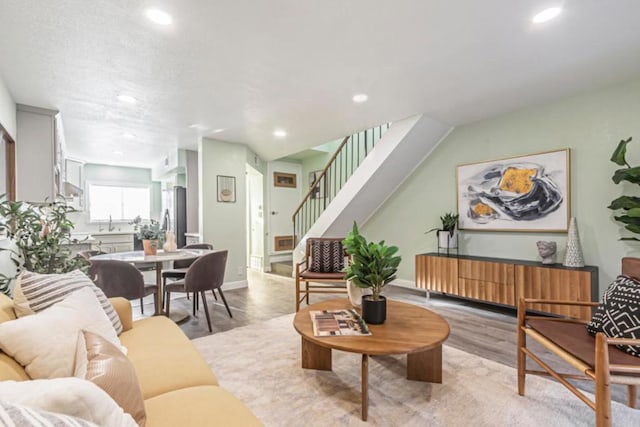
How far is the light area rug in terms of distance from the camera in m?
1.67

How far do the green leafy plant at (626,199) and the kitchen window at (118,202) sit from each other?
861cm

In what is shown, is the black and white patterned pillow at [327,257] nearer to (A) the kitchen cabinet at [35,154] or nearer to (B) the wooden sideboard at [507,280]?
(B) the wooden sideboard at [507,280]

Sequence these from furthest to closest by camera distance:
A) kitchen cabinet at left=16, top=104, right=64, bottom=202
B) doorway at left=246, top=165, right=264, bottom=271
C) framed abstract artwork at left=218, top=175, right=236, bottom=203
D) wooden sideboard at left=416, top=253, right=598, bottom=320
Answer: doorway at left=246, top=165, right=264, bottom=271 < framed abstract artwork at left=218, top=175, right=236, bottom=203 < kitchen cabinet at left=16, top=104, right=64, bottom=202 < wooden sideboard at left=416, top=253, right=598, bottom=320

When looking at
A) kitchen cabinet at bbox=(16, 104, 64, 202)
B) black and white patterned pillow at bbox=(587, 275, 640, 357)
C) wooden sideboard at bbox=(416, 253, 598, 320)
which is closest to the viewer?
black and white patterned pillow at bbox=(587, 275, 640, 357)

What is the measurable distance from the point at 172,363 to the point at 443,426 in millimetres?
1432

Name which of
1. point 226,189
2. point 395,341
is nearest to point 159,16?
point 395,341

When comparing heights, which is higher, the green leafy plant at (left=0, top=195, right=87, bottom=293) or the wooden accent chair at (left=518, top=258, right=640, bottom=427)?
the green leafy plant at (left=0, top=195, right=87, bottom=293)

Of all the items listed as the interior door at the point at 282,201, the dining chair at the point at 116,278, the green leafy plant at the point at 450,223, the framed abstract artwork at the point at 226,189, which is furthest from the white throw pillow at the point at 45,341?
the interior door at the point at 282,201

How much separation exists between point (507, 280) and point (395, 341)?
2272 millimetres

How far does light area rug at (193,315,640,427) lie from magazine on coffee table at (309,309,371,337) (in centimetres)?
41

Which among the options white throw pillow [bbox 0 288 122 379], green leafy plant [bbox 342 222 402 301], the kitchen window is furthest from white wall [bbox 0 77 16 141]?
the kitchen window

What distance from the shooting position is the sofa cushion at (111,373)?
892 mm

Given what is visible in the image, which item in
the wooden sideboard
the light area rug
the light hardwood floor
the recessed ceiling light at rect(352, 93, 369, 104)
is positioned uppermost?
the recessed ceiling light at rect(352, 93, 369, 104)

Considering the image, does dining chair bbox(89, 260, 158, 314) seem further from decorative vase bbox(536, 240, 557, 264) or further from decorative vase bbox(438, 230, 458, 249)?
decorative vase bbox(536, 240, 557, 264)
